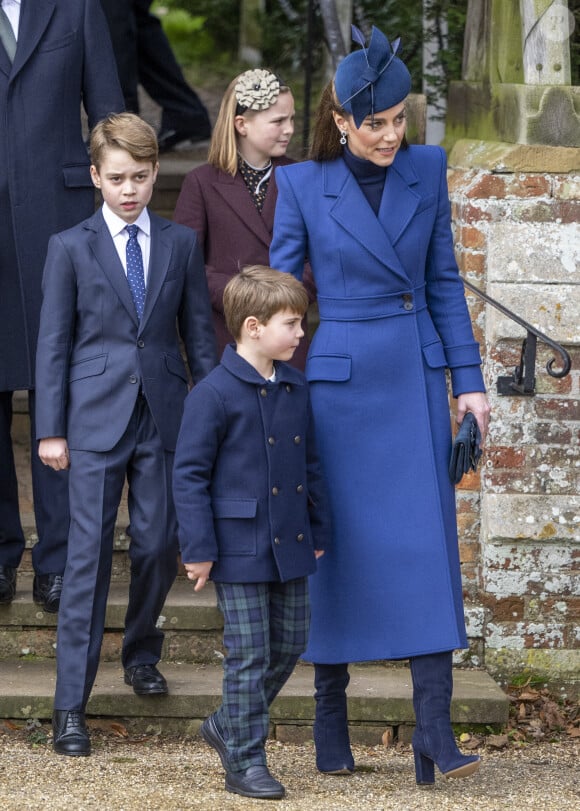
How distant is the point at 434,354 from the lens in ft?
13.2

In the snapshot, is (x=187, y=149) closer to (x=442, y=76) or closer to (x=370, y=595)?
(x=442, y=76)

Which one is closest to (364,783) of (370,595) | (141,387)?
(370,595)

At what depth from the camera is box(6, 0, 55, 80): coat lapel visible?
4699 mm

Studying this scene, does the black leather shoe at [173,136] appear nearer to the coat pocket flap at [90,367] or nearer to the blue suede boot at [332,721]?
the coat pocket flap at [90,367]

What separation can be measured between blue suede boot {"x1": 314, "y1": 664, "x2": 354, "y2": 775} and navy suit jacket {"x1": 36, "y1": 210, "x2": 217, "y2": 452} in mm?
785

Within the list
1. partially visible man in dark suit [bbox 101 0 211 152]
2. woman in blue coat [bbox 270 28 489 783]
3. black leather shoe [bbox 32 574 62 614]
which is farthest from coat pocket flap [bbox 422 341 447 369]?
partially visible man in dark suit [bbox 101 0 211 152]

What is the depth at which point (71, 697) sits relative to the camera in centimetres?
430

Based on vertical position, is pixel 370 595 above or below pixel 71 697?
above

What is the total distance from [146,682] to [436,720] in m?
1.10

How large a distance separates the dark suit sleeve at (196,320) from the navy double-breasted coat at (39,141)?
628 mm

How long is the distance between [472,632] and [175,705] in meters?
1.07

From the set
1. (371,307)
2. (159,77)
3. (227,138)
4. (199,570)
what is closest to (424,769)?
(199,570)

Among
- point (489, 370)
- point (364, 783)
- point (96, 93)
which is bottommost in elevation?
point (364, 783)

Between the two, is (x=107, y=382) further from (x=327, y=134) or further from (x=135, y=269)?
(x=327, y=134)
